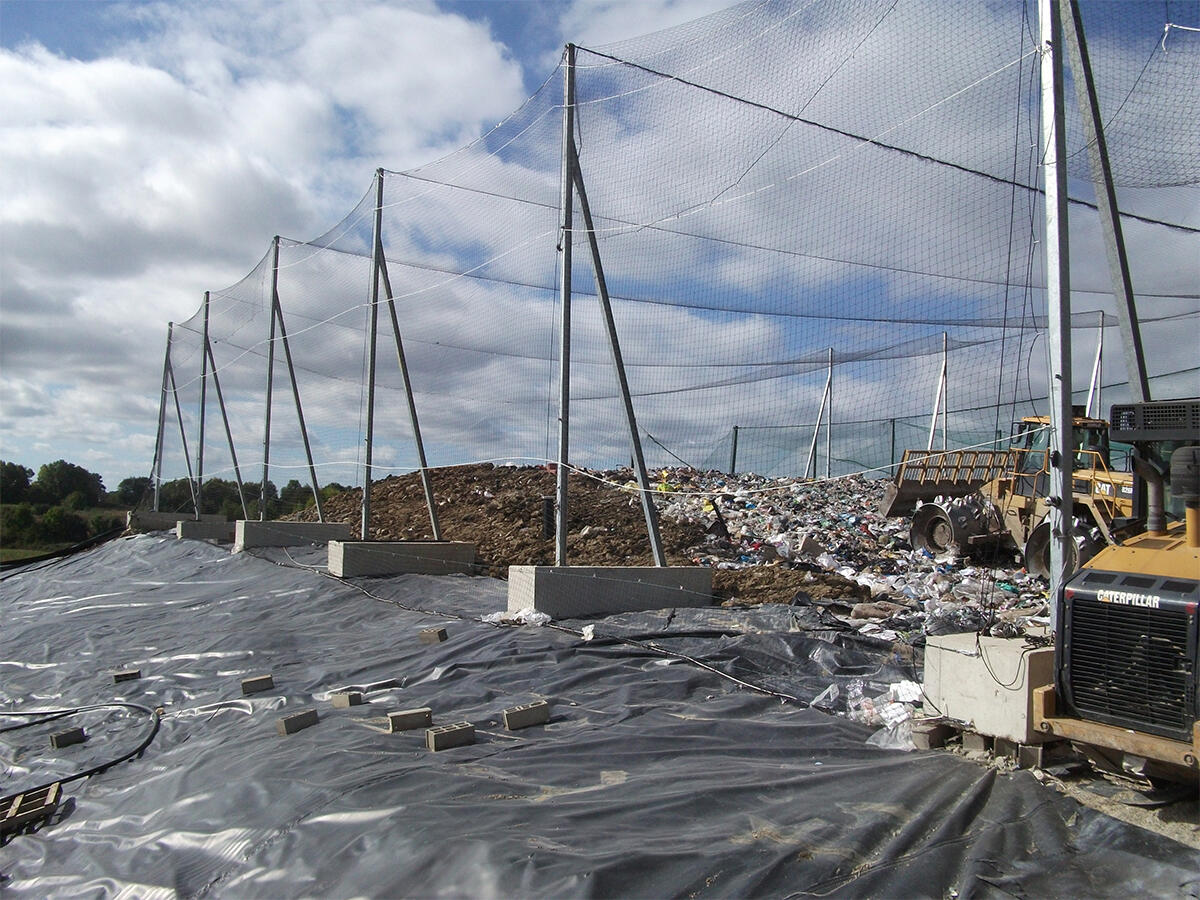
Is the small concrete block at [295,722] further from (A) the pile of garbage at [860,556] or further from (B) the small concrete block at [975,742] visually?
(B) the small concrete block at [975,742]

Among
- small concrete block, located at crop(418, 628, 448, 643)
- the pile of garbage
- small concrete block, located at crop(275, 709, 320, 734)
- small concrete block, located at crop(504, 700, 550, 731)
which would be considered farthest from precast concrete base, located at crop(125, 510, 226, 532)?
small concrete block, located at crop(504, 700, 550, 731)

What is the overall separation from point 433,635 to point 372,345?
17.8 ft

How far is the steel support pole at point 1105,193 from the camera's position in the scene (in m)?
6.29

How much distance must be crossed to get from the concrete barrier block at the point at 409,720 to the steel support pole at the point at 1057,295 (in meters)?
3.30

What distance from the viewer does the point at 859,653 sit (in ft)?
19.5

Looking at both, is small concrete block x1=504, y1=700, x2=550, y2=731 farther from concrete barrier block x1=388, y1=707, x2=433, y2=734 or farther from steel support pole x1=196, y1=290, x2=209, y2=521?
steel support pole x1=196, y1=290, x2=209, y2=521

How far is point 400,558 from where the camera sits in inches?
415

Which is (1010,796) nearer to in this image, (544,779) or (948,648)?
(948,648)

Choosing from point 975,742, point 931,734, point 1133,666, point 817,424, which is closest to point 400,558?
point 817,424

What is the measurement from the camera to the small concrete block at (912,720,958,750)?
426 cm

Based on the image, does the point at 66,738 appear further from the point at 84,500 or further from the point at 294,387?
the point at 84,500

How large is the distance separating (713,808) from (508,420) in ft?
19.9

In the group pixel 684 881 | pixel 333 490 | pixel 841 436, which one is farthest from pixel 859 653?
pixel 333 490

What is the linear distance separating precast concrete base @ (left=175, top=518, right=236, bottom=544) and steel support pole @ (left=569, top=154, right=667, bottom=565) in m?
11.0
